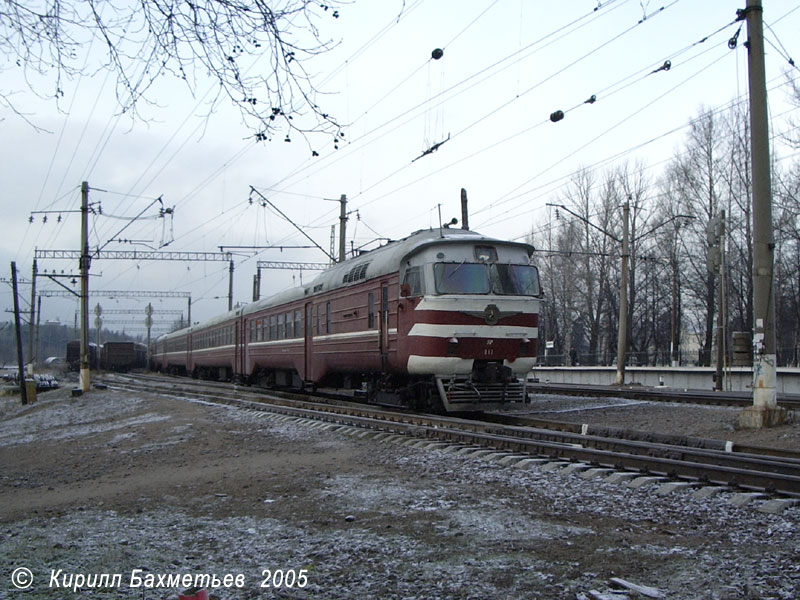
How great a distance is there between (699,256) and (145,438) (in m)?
38.1

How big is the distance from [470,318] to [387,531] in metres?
8.29

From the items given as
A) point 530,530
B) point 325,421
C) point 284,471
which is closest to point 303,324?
point 325,421

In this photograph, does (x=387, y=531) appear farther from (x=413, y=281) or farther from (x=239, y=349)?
(x=239, y=349)

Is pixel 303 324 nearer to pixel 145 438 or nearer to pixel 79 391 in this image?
pixel 145 438

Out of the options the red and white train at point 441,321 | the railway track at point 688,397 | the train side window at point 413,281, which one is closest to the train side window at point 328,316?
the red and white train at point 441,321

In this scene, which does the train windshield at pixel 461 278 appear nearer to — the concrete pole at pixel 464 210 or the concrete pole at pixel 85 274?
the concrete pole at pixel 464 210

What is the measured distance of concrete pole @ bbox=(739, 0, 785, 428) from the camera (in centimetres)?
1192

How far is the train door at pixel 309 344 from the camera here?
2041cm

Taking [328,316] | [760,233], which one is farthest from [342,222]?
[760,233]

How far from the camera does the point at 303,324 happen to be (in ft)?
69.7

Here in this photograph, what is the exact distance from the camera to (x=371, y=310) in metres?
16.1

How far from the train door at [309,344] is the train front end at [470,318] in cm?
638

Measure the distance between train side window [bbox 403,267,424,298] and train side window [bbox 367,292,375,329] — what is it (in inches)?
68.5

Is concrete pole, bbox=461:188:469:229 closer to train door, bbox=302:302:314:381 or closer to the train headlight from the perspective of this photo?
train door, bbox=302:302:314:381
